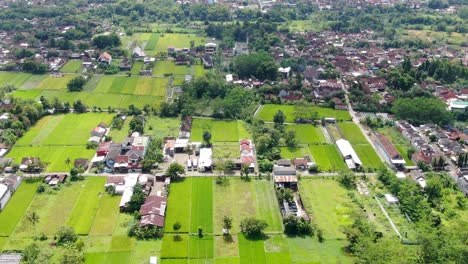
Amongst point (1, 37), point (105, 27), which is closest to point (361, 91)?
point (105, 27)

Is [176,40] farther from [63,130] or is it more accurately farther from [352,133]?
[352,133]

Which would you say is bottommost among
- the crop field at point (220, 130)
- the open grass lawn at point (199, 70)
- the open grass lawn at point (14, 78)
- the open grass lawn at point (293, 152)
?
the open grass lawn at point (199, 70)

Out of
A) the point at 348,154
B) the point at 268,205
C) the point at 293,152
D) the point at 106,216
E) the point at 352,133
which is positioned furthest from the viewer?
the point at 352,133

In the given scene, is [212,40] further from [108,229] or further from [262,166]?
[108,229]

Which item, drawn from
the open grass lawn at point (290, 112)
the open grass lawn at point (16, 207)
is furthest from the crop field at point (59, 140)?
the open grass lawn at point (290, 112)

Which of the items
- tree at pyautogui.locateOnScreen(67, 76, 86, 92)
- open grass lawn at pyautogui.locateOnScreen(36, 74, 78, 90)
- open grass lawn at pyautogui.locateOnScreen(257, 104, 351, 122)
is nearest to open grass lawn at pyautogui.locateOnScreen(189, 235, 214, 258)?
open grass lawn at pyautogui.locateOnScreen(257, 104, 351, 122)

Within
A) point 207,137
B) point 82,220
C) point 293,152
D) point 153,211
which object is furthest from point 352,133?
point 82,220

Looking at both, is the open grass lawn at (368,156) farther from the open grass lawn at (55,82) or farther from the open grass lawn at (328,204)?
the open grass lawn at (55,82)
